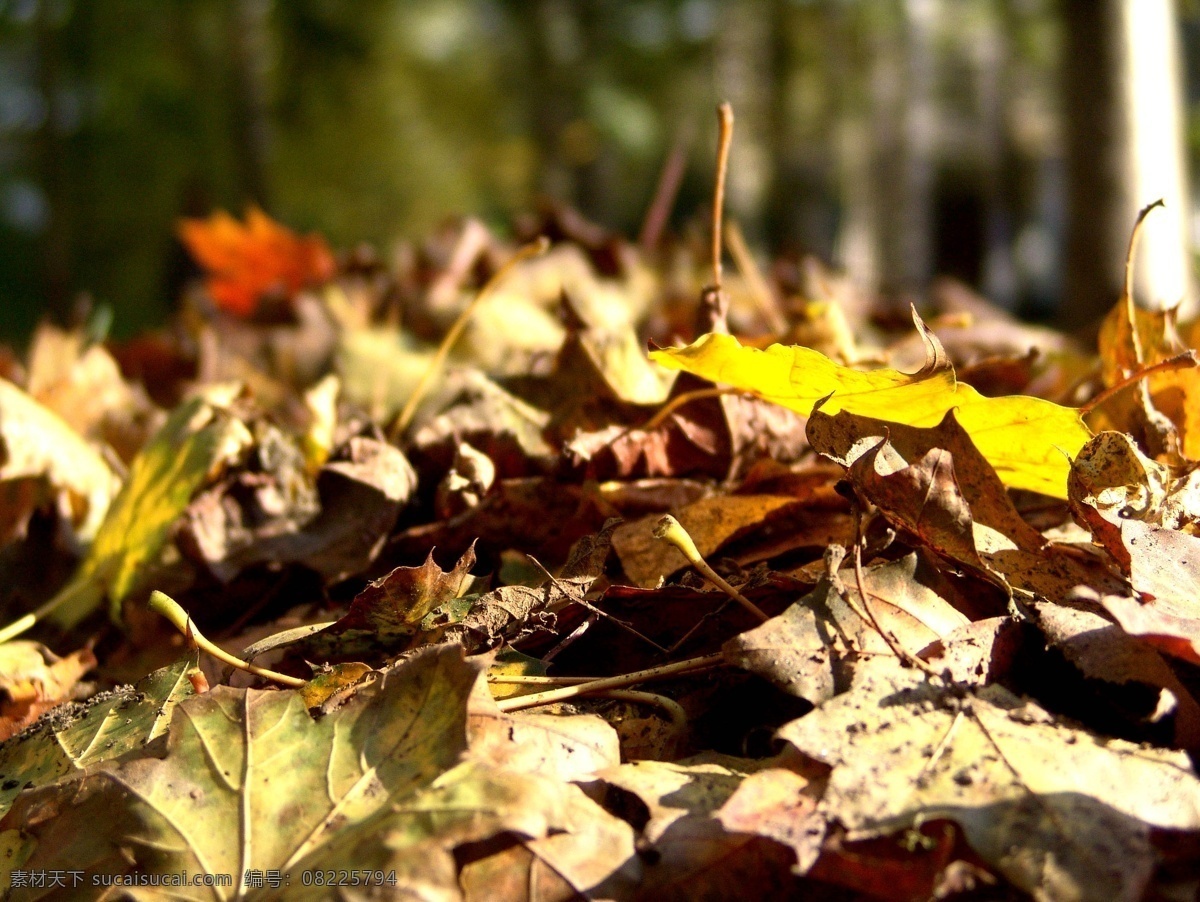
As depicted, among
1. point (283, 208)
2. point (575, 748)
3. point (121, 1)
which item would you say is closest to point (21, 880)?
point (575, 748)

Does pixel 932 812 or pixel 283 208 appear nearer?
pixel 932 812

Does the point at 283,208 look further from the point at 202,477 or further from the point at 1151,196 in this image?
the point at 202,477

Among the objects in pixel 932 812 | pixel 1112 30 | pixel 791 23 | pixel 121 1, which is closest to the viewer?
pixel 932 812

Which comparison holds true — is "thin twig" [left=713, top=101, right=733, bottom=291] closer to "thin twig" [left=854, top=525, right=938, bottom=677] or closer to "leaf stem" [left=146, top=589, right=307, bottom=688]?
"thin twig" [left=854, top=525, right=938, bottom=677]

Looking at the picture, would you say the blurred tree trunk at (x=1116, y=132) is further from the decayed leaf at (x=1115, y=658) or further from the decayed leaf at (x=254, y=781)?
the decayed leaf at (x=254, y=781)

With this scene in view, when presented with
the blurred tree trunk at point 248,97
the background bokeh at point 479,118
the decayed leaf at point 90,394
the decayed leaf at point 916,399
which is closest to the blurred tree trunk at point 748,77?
the background bokeh at point 479,118

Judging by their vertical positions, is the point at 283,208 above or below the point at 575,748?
below
